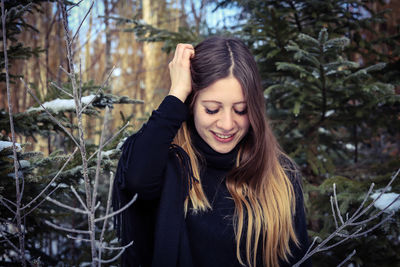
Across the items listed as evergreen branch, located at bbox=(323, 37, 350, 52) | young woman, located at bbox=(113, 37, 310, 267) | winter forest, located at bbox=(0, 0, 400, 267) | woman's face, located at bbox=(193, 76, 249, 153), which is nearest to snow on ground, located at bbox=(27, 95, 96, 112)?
winter forest, located at bbox=(0, 0, 400, 267)

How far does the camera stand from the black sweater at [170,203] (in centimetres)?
154

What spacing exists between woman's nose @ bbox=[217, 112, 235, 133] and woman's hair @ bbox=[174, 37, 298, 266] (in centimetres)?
13

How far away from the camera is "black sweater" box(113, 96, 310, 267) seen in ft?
5.04

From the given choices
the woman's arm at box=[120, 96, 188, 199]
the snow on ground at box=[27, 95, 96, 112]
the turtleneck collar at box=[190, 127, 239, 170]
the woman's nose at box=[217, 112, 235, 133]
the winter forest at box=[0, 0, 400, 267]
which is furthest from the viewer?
the snow on ground at box=[27, 95, 96, 112]

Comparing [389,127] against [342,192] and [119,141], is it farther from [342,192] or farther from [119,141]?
[119,141]

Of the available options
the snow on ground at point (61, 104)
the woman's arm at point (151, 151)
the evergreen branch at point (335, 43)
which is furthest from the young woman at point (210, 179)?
the evergreen branch at point (335, 43)

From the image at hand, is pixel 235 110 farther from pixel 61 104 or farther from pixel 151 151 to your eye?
pixel 61 104

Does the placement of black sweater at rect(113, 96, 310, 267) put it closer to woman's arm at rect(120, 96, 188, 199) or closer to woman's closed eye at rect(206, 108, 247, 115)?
woman's arm at rect(120, 96, 188, 199)

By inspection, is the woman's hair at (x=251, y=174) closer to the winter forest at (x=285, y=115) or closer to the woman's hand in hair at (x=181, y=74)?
the woman's hand in hair at (x=181, y=74)

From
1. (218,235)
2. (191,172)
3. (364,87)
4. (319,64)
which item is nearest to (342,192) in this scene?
(364,87)

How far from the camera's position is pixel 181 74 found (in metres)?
1.73

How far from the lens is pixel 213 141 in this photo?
5.91 feet

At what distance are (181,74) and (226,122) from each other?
1.24 ft

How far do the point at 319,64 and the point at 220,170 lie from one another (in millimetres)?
1285
